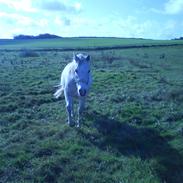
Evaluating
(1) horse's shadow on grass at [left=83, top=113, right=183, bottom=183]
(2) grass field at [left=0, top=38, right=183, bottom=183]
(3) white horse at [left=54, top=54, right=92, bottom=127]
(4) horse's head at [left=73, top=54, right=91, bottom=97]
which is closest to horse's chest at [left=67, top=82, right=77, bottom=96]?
(3) white horse at [left=54, top=54, right=92, bottom=127]

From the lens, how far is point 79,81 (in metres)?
12.5

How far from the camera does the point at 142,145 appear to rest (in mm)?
12031

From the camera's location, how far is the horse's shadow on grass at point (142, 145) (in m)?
10.3

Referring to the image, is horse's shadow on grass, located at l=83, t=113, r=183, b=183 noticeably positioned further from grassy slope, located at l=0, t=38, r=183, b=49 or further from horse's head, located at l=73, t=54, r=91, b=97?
grassy slope, located at l=0, t=38, r=183, b=49

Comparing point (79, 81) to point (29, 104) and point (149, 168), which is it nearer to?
point (149, 168)

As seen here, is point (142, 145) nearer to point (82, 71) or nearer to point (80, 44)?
point (82, 71)

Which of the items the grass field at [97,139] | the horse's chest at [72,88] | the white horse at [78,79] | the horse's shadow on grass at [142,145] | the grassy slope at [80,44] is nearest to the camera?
the grass field at [97,139]

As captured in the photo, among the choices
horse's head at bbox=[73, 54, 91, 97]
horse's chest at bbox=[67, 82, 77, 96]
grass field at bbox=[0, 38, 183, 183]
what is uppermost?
horse's head at bbox=[73, 54, 91, 97]

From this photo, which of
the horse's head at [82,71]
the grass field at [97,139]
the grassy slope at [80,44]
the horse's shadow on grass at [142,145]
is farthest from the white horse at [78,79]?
the grassy slope at [80,44]

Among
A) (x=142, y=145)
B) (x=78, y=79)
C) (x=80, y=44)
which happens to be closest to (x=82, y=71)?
(x=78, y=79)

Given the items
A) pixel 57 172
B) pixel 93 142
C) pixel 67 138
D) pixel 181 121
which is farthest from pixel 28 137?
pixel 181 121

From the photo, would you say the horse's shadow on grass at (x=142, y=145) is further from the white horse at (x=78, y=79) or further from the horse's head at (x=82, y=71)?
the horse's head at (x=82, y=71)

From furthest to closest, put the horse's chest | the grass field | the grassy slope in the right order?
the grassy slope, the horse's chest, the grass field

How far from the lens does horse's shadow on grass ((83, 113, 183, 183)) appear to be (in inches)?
406
